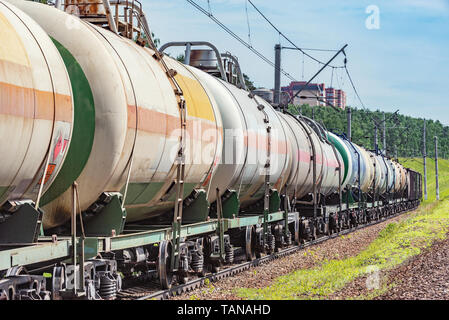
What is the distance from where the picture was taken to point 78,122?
28.7 feet

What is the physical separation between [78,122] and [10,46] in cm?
187

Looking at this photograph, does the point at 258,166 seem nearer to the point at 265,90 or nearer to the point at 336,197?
the point at 265,90

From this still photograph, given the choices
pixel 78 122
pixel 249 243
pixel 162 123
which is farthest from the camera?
pixel 249 243

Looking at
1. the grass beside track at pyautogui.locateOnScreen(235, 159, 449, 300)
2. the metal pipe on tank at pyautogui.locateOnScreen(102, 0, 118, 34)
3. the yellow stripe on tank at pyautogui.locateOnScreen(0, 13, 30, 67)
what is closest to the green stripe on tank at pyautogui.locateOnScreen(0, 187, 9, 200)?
the yellow stripe on tank at pyautogui.locateOnScreen(0, 13, 30, 67)

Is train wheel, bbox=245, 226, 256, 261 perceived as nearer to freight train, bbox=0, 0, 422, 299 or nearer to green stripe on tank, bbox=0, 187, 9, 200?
freight train, bbox=0, 0, 422, 299

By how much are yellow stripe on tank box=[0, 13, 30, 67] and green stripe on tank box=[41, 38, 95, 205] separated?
1523mm

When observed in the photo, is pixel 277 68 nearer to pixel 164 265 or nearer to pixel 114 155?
pixel 164 265

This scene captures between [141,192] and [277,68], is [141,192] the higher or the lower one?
the lower one

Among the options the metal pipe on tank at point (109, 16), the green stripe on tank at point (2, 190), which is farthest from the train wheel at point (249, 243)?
the green stripe on tank at point (2, 190)

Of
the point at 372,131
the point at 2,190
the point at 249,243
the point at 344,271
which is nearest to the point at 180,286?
the point at 344,271

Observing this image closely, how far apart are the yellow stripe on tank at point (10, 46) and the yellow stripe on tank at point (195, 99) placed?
4.47 metres

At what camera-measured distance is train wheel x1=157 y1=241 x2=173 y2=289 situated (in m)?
11.6

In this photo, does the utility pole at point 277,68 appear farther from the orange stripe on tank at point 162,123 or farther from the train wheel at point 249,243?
the orange stripe on tank at point 162,123

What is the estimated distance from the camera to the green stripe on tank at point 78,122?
28.5 feet
